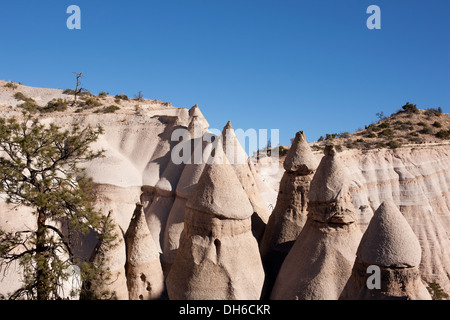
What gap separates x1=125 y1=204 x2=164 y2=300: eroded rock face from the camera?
9570 millimetres

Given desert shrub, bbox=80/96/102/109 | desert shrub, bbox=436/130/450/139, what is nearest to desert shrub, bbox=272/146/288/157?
desert shrub, bbox=436/130/450/139

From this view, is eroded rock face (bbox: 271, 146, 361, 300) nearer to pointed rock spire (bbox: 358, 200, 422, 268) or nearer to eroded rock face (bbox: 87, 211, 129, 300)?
pointed rock spire (bbox: 358, 200, 422, 268)

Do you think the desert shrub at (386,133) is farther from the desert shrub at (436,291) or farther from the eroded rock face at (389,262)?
the eroded rock face at (389,262)

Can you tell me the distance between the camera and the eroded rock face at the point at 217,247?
26.8 ft

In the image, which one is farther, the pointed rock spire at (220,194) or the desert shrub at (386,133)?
the desert shrub at (386,133)

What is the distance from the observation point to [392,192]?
21.7m

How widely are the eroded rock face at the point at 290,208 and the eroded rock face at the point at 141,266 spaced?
329 centimetres

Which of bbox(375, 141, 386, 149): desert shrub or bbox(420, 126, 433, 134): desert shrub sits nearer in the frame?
bbox(375, 141, 386, 149): desert shrub

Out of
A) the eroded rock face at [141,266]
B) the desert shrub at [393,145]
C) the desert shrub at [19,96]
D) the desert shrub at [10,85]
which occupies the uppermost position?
the desert shrub at [10,85]

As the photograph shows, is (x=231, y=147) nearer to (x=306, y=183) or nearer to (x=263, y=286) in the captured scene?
(x=306, y=183)

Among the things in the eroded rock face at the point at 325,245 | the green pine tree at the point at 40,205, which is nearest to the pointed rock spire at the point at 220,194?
the eroded rock face at the point at 325,245

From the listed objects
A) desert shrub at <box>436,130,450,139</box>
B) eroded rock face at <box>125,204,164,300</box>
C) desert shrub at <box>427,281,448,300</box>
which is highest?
desert shrub at <box>436,130,450,139</box>

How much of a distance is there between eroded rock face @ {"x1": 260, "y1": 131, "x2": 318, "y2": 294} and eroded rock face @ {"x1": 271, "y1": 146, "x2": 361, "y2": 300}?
1442 mm
